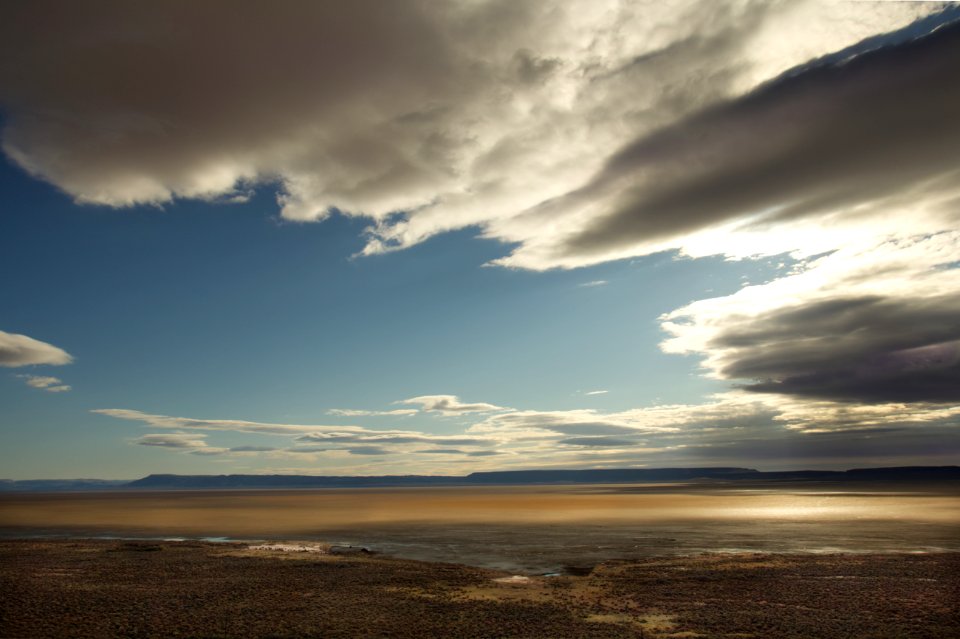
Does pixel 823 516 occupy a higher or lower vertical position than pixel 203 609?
lower

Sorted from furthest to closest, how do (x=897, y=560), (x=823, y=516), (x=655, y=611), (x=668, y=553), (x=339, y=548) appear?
(x=823, y=516)
(x=339, y=548)
(x=668, y=553)
(x=897, y=560)
(x=655, y=611)

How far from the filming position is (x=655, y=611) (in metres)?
22.0

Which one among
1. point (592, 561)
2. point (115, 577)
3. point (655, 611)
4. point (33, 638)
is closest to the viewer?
point (33, 638)

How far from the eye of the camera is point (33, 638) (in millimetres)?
18828

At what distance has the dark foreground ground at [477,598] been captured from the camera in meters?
19.8

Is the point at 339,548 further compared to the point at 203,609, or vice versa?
the point at 339,548

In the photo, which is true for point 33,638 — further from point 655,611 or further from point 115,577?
point 655,611

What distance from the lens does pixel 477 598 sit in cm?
2445

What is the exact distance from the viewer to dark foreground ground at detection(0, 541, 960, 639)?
19.8 meters

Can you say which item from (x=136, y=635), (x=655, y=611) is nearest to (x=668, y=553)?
(x=655, y=611)

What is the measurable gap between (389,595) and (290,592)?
475 cm

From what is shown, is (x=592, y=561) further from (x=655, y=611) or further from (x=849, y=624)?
(x=849, y=624)

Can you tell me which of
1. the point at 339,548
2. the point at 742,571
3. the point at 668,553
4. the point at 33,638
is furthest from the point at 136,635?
the point at 668,553

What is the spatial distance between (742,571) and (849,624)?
33.9 feet
